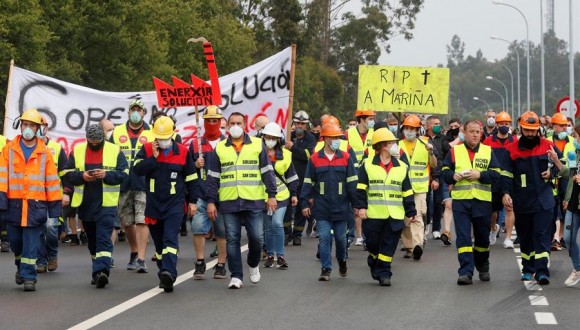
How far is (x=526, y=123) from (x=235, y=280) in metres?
3.66

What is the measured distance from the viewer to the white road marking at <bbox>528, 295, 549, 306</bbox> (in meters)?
12.7

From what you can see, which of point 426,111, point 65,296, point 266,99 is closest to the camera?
point 65,296

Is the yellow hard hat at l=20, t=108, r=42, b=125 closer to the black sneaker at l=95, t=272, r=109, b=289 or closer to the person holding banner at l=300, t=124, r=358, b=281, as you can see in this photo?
the black sneaker at l=95, t=272, r=109, b=289

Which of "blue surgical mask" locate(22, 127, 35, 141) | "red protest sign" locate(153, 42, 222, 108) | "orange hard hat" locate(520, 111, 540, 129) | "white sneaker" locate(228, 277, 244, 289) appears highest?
"red protest sign" locate(153, 42, 222, 108)

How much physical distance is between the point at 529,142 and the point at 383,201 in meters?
1.77

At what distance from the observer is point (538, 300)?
42.8 feet

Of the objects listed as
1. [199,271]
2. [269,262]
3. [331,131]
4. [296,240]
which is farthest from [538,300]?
[296,240]

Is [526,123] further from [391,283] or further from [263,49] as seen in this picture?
[263,49]

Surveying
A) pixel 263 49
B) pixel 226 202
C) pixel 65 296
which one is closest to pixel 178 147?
pixel 226 202

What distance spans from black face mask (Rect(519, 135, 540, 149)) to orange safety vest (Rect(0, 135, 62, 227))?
17.1 feet

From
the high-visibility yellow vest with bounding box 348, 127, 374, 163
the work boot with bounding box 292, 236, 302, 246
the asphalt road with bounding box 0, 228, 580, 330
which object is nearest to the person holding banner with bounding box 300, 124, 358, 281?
the asphalt road with bounding box 0, 228, 580, 330

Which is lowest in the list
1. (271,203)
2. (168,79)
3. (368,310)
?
(368,310)

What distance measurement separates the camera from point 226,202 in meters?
14.1

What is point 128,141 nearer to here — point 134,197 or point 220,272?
point 134,197
